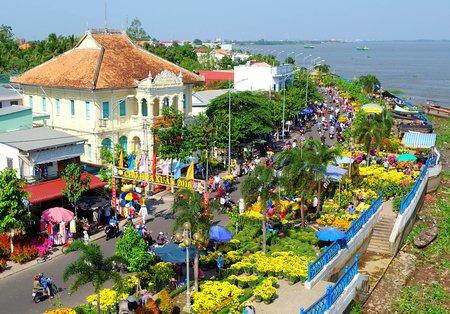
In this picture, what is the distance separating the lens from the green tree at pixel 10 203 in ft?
73.8

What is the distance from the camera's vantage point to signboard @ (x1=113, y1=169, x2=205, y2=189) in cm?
2936

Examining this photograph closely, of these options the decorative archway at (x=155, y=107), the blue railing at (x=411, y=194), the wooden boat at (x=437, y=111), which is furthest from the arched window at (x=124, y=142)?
the wooden boat at (x=437, y=111)

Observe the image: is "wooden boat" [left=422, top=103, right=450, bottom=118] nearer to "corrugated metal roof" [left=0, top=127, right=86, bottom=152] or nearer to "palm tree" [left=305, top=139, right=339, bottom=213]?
"palm tree" [left=305, top=139, right=339, bottom=213]

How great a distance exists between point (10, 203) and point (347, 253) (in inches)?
596

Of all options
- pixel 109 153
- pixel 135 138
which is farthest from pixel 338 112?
pixel 109 153

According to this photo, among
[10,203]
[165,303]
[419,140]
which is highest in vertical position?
[10,203]

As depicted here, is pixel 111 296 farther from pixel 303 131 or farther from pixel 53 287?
pixel 303 131

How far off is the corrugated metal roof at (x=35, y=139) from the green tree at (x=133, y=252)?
10.2 m

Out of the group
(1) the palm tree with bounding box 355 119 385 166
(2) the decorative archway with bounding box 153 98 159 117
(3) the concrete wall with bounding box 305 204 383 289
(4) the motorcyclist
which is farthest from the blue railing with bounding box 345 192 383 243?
(2) the decorative archway with bounding box 153 98 159 117

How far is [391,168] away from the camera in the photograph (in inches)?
1487

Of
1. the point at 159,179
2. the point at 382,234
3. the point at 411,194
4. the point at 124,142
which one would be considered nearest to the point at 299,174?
the point at 382,234

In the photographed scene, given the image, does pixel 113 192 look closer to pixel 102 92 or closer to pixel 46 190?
pixel 46 190

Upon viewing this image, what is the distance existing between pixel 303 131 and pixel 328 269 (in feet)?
116

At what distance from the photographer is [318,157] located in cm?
2845
